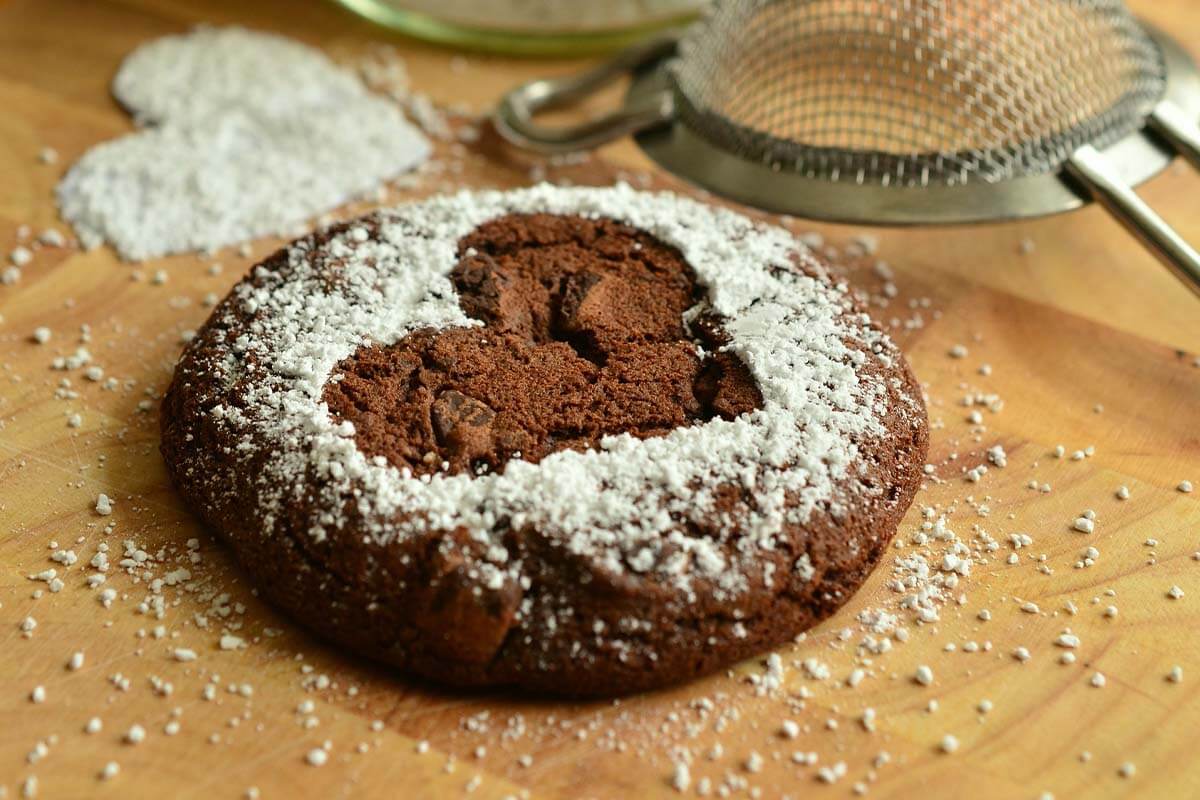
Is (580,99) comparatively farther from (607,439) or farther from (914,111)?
(607,439)

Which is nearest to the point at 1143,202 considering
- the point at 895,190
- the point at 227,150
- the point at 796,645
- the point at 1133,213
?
the point at 1133,213

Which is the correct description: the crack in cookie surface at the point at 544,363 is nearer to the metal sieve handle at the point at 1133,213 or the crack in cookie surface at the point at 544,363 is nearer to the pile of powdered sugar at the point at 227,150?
the pile of powdered sugar at the point at 227,150

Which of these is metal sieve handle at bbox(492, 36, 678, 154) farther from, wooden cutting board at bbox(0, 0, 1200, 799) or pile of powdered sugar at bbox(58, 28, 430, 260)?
wooden cutting board at bbox(0, 0, 1200, 799)

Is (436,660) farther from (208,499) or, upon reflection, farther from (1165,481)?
(1165,481)

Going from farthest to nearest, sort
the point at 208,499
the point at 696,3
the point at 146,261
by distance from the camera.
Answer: the point at 696,3
the point at 146,261
the point at 208,499

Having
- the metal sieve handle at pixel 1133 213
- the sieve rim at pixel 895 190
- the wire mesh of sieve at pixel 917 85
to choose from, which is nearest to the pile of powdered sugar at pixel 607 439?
the sieve rim at pixel 895 190

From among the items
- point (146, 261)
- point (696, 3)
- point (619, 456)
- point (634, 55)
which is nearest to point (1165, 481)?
point (619, 456)

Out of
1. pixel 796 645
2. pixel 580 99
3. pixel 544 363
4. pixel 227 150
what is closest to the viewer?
pixel 796 645

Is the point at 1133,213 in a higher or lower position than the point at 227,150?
higher
